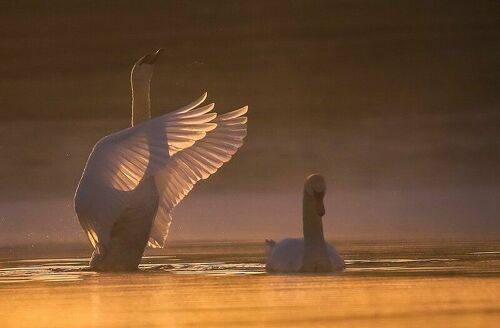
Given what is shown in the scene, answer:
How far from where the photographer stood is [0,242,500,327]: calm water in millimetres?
12523

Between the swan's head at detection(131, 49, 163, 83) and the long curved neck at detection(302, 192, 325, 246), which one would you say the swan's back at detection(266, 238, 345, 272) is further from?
the swan's head at detection(131, 49, 163, 83)

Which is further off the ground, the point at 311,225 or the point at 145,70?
the point at 145,70

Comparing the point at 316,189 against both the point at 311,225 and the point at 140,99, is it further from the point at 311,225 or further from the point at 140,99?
the point at 140,99

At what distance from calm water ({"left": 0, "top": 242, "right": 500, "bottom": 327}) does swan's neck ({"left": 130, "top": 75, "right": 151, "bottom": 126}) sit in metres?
1.21

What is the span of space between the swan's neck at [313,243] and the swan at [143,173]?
835mm

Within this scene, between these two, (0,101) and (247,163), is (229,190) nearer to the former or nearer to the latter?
(247,163)

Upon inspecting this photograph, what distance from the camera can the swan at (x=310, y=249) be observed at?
1631 cm

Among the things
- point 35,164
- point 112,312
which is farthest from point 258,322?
point 35,164

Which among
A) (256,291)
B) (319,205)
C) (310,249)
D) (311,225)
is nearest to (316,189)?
(319,205)

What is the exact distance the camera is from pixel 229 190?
2331cm

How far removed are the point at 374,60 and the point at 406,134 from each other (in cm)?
649

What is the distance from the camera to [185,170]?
1786 cm

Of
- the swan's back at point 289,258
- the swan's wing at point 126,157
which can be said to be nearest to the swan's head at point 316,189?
the swan's back at point 289,258

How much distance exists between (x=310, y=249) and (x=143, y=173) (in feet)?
4.70
